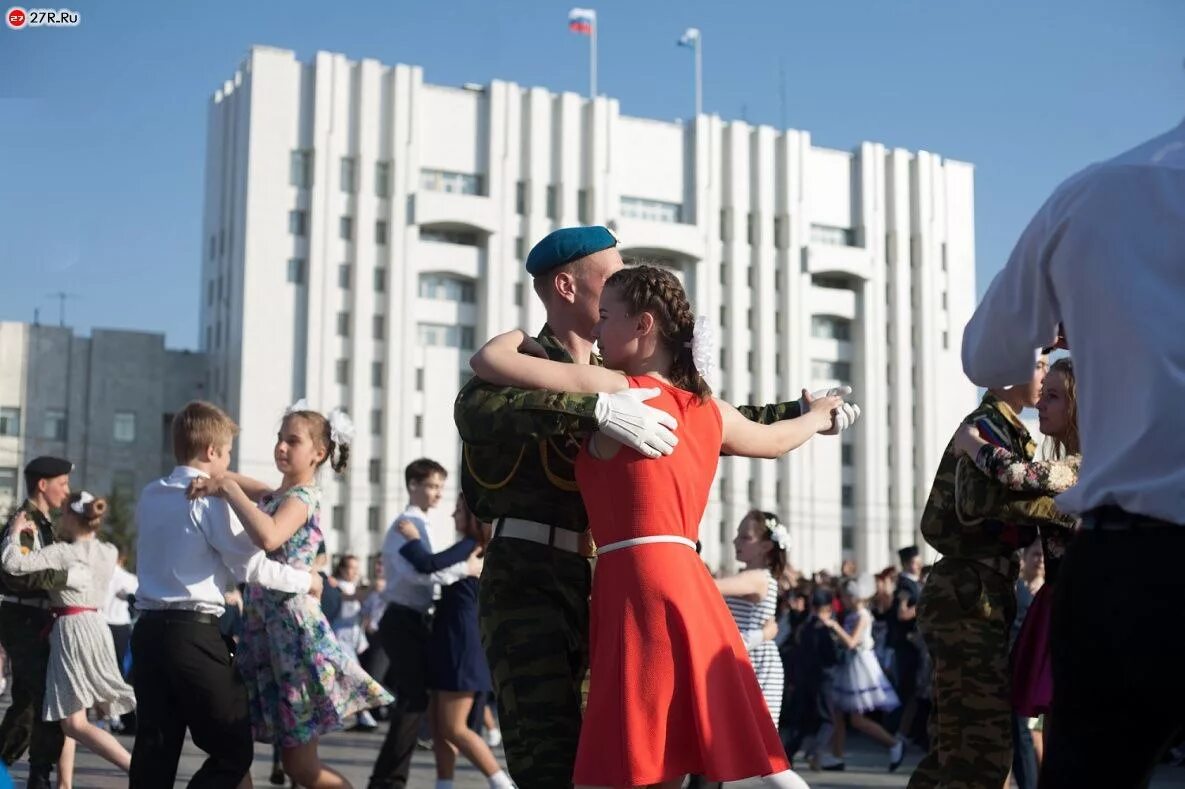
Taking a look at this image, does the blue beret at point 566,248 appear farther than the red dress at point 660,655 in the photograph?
Yes

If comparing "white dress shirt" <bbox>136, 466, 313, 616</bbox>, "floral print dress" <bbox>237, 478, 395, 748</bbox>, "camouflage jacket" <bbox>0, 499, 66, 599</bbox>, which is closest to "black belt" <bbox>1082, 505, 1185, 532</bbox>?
"white dress shirt" <bbox>136, 466, 313, 616</bbox>

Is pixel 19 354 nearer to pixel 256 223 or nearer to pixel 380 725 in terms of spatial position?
pixel 256 223

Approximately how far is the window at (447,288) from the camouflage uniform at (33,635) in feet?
181

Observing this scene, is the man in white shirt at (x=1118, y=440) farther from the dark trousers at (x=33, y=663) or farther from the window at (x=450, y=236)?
the window at (x=450, y=236)

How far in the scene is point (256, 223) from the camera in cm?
6091

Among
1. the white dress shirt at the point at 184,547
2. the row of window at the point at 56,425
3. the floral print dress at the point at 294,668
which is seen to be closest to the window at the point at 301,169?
the row of window at the point at 56,425

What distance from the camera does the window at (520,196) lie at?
6568 cm

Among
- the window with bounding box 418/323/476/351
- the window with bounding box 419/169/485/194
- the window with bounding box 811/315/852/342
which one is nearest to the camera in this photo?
the window with bounding box 418/323/476/351

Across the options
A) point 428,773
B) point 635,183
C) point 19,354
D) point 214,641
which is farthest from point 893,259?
point 214,641

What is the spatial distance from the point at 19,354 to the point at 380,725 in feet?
161

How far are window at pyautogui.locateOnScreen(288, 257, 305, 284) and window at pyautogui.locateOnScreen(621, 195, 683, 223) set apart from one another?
1483cm

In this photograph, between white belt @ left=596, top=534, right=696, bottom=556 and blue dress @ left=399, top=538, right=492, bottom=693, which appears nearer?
white belt @ left=596, top=534, right=696, bottom=556

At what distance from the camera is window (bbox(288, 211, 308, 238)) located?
2440 inches

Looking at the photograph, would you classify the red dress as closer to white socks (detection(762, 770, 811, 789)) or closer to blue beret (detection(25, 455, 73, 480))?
white socks (detection(762, 770, 811, 789))
